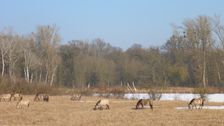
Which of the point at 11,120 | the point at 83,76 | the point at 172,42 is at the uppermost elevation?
the point at 172,42

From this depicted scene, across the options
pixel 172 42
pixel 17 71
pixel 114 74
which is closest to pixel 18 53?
pixel 17 71

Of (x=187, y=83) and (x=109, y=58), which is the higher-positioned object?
(x=109, y=58)

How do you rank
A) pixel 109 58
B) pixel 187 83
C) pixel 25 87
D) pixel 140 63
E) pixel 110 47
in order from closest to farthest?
pixel 25 87
pixel 187 83
pixel 140 63
pixel 109 58
pixel 110 47

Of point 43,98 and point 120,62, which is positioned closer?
point 43,98

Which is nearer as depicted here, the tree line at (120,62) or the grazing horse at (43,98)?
the grazing horse at (43,98)

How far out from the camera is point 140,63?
96.5 metres

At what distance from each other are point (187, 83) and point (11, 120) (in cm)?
6821

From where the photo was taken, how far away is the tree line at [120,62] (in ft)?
268

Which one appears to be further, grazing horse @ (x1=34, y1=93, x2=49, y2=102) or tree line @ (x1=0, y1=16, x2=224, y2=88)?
tree line @ (x1=0, y1=16, x2=224, y2=88)

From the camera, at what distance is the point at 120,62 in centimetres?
10012

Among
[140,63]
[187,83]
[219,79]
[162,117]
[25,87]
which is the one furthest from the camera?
[140,63]

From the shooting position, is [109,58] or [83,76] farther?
[109,58]

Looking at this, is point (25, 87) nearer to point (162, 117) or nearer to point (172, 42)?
A: point (162, 117)

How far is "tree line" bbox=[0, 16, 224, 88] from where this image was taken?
268 ft
